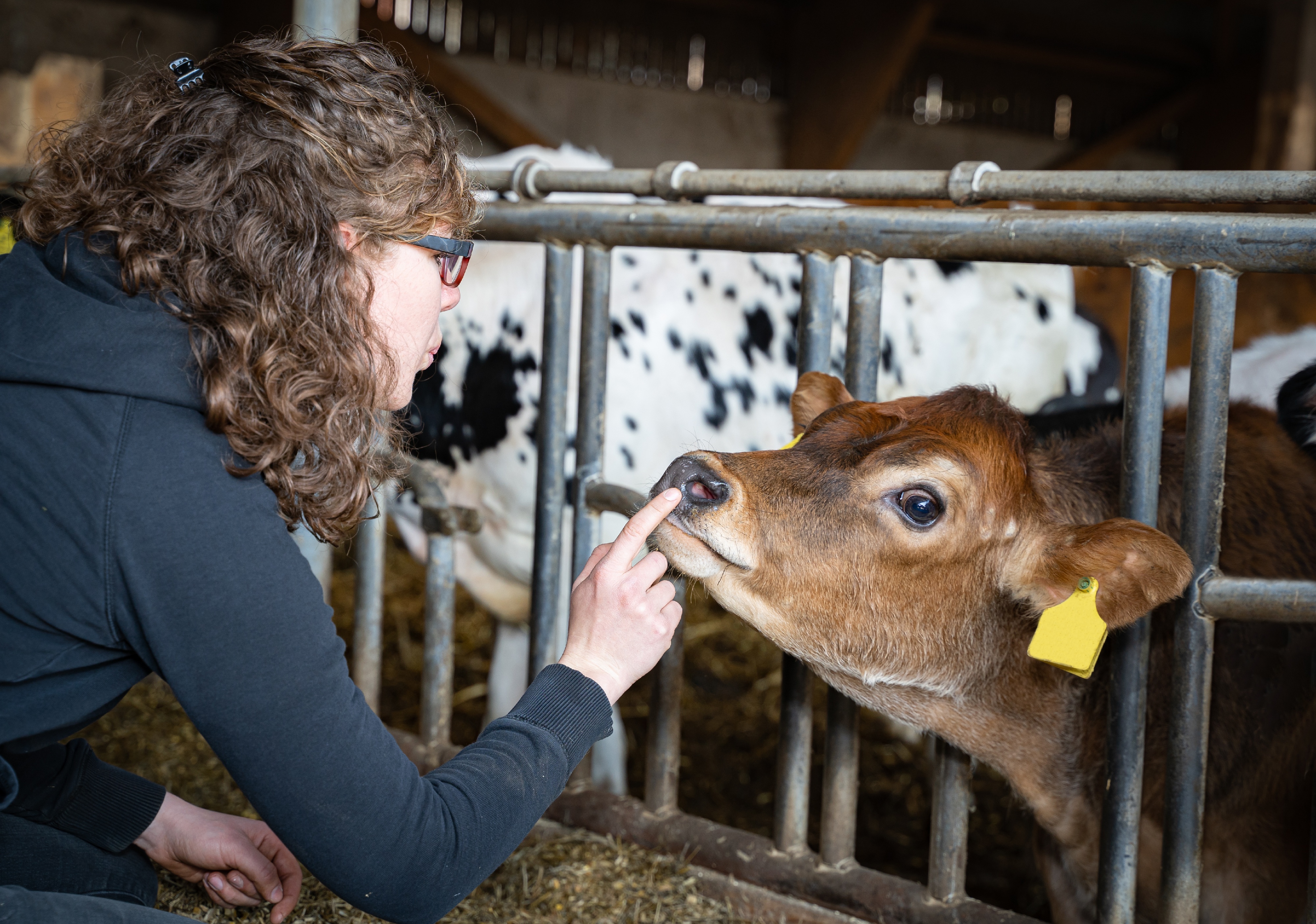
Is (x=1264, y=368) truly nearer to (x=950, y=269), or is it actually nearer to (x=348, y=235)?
(x=950, y=269)

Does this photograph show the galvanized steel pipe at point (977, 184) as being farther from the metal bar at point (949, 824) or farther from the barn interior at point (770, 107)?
the metal bar at point (949, 824)

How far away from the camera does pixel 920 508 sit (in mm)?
1996

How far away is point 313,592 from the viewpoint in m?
1.47

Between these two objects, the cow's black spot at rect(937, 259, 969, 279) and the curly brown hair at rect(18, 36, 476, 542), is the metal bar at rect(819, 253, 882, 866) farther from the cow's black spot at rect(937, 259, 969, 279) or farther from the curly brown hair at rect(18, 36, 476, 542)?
the cow's black spot at rect(937, 259, 969, 279)

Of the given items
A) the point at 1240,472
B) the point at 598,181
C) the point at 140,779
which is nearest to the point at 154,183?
the point at 140,779

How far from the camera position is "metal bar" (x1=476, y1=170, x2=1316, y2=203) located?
195 cm

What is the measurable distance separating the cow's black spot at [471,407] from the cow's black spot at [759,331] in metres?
0.67

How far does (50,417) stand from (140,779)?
944 mm

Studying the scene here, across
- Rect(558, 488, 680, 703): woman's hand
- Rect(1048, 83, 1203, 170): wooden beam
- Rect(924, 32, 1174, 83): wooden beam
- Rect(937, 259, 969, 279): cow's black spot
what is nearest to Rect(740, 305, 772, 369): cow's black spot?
Rect(937, 259, 969, 279): cow's black spot

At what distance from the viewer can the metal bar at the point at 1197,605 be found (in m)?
1.98

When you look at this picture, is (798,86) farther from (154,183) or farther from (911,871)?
(154,183)

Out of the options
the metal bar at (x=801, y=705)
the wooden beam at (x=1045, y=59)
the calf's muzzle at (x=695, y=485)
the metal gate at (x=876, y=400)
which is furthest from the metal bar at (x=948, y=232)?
the wooden beam at (x=1045, y=59)

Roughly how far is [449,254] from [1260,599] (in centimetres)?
139

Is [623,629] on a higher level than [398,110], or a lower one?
lower
